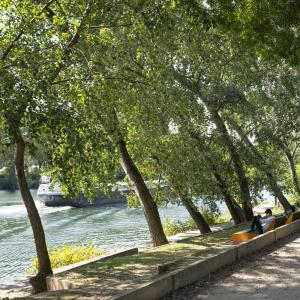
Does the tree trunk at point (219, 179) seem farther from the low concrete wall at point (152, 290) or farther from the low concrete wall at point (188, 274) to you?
the low concrete wall at point (152, 290)

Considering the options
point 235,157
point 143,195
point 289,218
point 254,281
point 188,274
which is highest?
point 235,157

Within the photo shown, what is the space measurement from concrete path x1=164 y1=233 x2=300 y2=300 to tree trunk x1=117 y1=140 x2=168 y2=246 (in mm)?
5395

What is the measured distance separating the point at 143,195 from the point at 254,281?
765cm

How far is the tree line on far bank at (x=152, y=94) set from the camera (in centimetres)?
792

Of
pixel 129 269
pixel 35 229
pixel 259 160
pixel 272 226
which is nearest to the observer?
pixel 129 269

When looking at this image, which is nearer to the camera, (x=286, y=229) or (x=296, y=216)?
(x=286, y=229)

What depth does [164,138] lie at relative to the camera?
14227mm

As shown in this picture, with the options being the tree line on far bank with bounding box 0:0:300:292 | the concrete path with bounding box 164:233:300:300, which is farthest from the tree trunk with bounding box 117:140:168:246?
the concrete path with bounding box 164:233:300:300

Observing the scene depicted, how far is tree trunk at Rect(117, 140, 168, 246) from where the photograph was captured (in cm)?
1548

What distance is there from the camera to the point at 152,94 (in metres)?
11.9

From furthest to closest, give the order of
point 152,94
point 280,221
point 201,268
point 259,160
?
1. point 259,160
2. point 280,221
3. point 152,94
4. point 201,268

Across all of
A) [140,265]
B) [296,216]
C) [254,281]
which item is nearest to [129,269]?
[140,265]

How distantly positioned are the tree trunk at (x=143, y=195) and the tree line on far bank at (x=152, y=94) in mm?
39

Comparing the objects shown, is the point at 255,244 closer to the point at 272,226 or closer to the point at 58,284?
the point at 272,226
